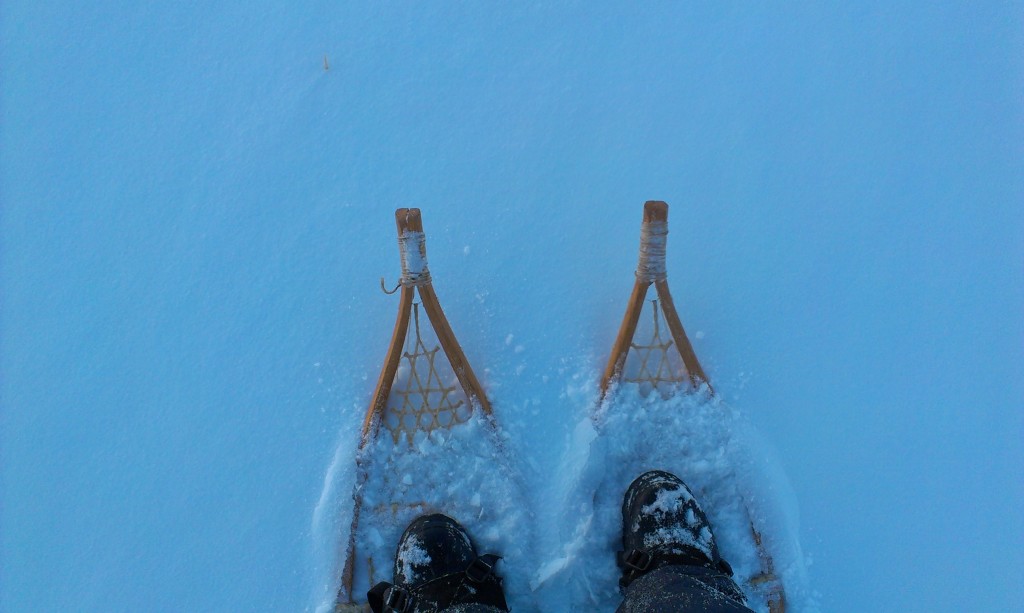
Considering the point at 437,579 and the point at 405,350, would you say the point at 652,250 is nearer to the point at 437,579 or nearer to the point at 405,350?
the point at 405,350

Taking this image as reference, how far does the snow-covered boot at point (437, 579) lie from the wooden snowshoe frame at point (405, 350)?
15cm

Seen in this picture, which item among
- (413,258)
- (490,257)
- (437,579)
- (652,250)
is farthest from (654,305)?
(437,579)

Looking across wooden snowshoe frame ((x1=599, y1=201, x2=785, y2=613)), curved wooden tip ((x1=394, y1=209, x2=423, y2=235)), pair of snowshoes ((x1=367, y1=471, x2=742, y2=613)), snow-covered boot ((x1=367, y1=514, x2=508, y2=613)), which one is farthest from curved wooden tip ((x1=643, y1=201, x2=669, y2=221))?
snow-covered boot ((x1=367, y1=514, x2=508, y2=613))

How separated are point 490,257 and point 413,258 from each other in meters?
0.37

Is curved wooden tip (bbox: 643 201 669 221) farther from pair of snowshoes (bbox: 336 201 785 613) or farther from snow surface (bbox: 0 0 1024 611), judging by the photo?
snow surface (bbox: 0 0 1024 611)

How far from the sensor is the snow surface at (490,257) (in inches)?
58.5

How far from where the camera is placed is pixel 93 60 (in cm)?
165

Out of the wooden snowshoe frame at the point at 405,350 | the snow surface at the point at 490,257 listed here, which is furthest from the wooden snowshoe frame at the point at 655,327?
the wooden snowshoe frame at the point at 405,350

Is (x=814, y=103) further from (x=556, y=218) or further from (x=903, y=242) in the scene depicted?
(x=556, y=218)

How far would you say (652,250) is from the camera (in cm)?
126

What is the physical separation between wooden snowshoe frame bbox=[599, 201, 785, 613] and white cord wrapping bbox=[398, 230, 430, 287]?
18.4 inches

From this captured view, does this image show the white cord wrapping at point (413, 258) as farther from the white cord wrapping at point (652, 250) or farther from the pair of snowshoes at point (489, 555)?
the pair of snowshoes at point (489, 555)

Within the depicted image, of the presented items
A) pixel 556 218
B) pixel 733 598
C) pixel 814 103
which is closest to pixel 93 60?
pixel 556 218

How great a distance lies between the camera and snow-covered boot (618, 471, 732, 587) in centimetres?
138
